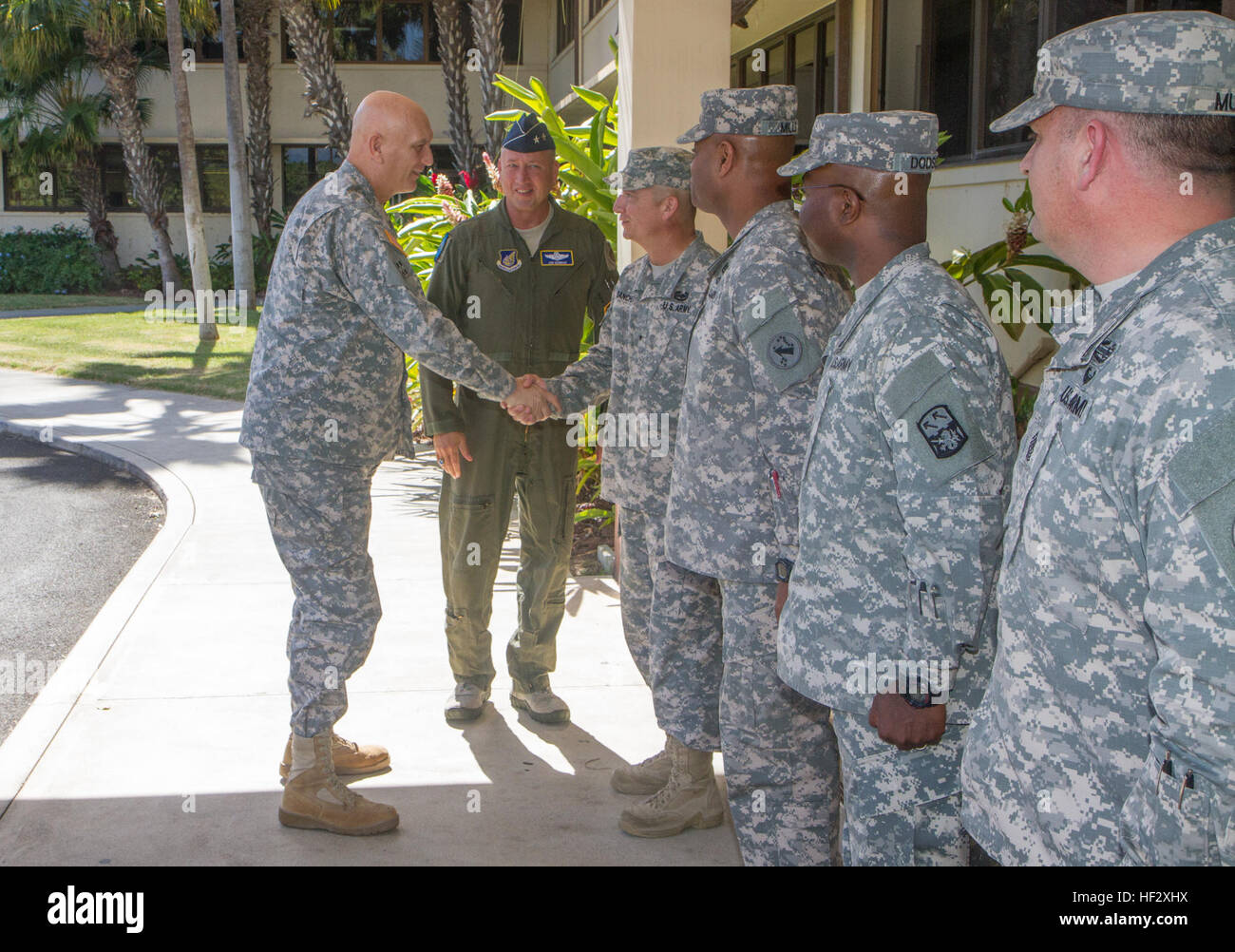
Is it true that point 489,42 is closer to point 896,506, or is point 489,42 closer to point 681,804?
point 681,804

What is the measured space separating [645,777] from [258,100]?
23382mm

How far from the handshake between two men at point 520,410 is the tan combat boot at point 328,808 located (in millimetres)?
1225

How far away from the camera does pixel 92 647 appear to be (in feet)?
16.9

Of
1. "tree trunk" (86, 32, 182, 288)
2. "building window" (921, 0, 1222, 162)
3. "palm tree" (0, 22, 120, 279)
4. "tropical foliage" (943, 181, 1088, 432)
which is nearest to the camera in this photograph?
"tropical foliage" (943, 181, 1088, 432)

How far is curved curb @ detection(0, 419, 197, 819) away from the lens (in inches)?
159

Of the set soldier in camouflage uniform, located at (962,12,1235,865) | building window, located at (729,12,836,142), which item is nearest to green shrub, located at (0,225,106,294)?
building window, located at (729,12,836,142)

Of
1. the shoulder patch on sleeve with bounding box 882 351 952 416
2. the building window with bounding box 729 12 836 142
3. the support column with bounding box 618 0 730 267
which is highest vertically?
the building window with bounding box 729 12 836 142

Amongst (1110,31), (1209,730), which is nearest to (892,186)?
(1110,31)

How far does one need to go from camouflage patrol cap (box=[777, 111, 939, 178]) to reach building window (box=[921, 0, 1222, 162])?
3696mm

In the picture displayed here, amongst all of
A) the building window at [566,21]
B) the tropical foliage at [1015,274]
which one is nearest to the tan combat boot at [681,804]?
the tropical foliage at [1015,274]

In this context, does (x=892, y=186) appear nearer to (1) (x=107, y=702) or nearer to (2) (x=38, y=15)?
(1) (x=107, y=702)

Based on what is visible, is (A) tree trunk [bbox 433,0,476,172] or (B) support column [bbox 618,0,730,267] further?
(A) tree trunk [bbox 433,0,476,172]

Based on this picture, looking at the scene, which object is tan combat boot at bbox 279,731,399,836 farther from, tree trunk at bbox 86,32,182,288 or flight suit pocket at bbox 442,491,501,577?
tree trunk at bbox 86,32,182,288

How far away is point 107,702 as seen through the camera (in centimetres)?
455
